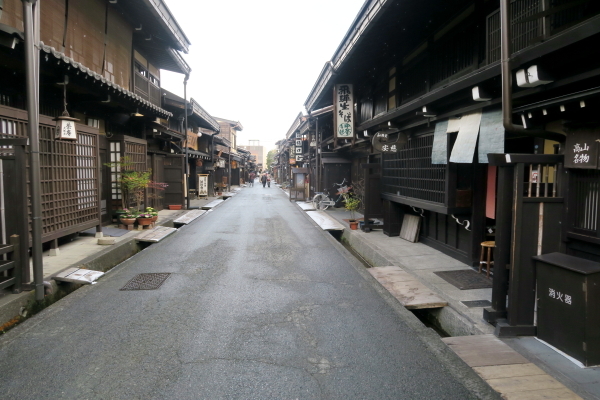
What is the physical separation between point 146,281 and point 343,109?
12.9m

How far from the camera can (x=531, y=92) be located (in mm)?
5820

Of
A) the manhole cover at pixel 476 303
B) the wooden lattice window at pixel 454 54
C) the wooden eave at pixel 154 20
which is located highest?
the wooden eave at pixel 154 20

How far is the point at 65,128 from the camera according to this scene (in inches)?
358

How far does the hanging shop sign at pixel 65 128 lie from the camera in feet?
29.5

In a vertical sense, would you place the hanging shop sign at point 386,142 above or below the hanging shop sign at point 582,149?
above

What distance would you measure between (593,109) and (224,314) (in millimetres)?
6008

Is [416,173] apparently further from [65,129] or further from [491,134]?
[65,129]

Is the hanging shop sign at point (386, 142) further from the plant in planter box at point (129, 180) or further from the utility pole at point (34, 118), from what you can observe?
the utility pole at point (34, 118)

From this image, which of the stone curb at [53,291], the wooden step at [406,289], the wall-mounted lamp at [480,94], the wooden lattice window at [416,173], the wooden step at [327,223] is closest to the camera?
the stone curb at [53,291]

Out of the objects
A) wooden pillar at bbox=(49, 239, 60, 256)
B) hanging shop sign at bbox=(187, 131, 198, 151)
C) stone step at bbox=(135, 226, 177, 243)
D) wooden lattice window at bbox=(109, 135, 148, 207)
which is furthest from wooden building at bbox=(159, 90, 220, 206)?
wooden pillar at bbox=(49, 239, 60, 256)

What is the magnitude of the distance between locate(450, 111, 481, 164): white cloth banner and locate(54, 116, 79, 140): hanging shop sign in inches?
350

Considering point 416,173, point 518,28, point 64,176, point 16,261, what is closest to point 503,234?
point 518,28

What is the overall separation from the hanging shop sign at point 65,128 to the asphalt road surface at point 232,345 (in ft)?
11.6

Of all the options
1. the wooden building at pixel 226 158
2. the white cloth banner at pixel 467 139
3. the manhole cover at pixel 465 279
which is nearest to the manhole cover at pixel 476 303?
the manhole cover at pixel 465 279
